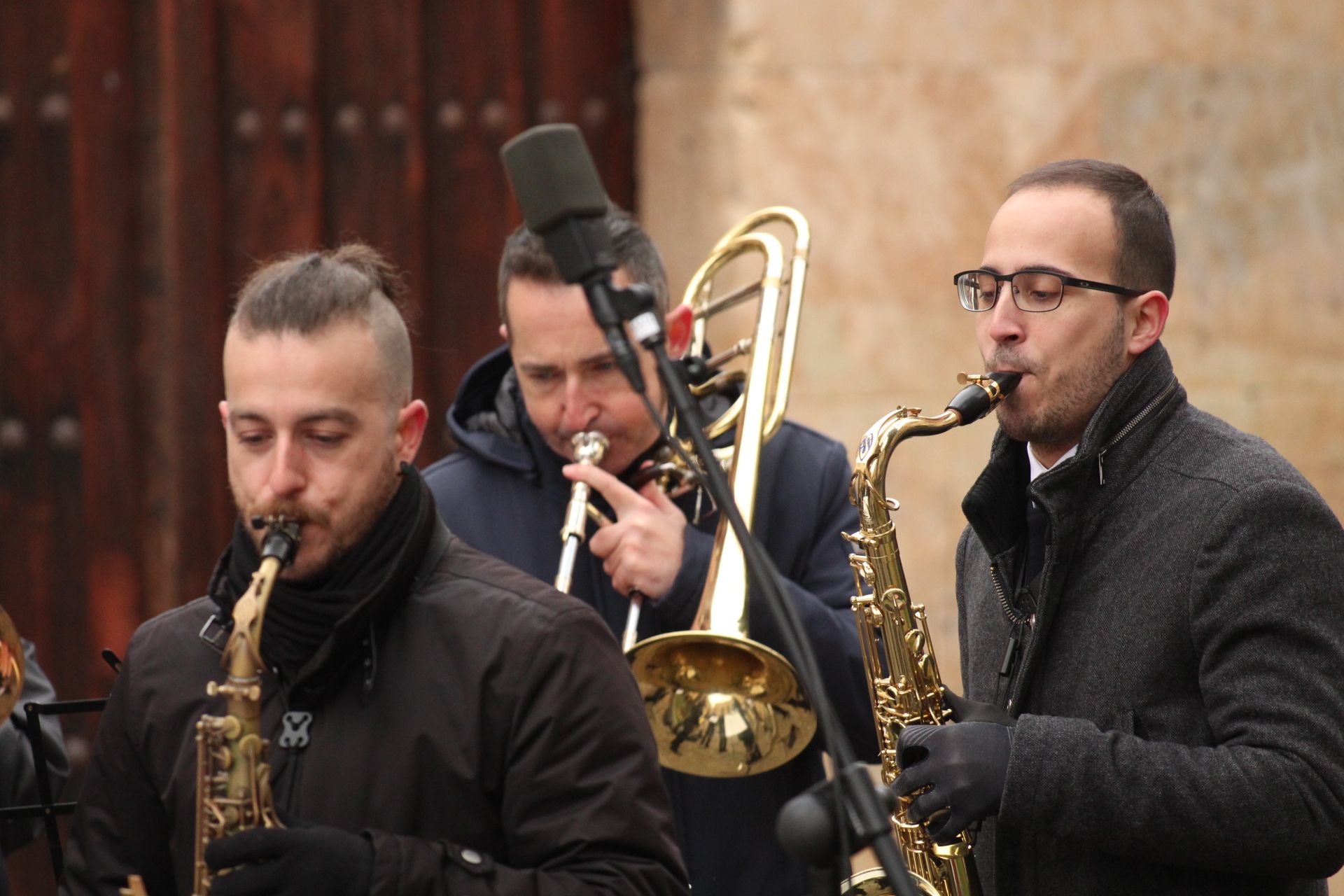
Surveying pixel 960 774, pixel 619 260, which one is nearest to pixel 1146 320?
pixel 960 774

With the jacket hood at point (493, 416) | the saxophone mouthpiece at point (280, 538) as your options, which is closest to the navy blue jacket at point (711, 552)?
the jacket hood at point (493, 416)

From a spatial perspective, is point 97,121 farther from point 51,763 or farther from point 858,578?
point 858,578

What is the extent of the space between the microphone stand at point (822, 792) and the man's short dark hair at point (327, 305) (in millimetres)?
822

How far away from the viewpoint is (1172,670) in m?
2.57

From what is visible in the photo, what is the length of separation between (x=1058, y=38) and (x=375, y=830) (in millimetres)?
3320

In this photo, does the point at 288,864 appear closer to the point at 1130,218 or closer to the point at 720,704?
the point at 720,704

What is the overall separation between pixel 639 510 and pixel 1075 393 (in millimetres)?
945

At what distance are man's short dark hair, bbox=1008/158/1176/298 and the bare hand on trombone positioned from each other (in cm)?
96

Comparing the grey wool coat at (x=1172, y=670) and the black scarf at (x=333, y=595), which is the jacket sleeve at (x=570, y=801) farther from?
the grey wool coat at (x=1172, y=670)

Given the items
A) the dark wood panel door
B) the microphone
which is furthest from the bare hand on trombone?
the dark wood panel door

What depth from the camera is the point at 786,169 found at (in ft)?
15.0

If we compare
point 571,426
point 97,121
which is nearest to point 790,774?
point 571,426

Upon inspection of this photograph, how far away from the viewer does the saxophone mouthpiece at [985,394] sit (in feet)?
9.08

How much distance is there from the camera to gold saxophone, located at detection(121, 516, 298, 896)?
230 centimetres
